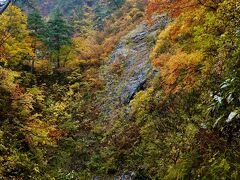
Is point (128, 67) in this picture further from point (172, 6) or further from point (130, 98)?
point (172, 6)

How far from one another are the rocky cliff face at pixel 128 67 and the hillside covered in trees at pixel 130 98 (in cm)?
12

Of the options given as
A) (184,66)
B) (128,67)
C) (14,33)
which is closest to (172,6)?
(184,66)

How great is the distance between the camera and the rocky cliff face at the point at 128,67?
23.4m

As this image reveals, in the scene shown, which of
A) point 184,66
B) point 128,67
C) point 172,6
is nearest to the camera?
point 172,6

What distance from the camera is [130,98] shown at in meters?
22.4

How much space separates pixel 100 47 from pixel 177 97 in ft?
71.3

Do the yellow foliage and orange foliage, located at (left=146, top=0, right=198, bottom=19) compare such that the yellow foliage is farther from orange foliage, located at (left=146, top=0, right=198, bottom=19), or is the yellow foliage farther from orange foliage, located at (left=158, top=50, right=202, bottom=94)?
orange foliage, located at (left=146, top=0, right=198, bottom=19)

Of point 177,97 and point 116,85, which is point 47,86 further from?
point 177,97

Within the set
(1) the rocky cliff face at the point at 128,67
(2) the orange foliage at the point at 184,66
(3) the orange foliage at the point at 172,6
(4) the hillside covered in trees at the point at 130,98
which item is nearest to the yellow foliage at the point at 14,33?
(4) the hillside covered in trees at the point at 130,98

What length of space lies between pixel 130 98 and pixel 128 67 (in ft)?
18.4

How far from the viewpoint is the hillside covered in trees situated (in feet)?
28.9

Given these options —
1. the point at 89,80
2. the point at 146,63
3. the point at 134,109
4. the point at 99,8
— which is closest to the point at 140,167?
the point at 134,109

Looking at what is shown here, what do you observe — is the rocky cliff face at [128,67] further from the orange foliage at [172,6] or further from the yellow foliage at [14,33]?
the orange foliage at [172,6]

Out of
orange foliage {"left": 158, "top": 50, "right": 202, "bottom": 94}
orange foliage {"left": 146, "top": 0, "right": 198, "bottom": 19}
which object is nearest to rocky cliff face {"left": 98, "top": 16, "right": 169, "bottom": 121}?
orange foliage {"left": 158, "top": 50, "right": 202, "bottom": 94}
